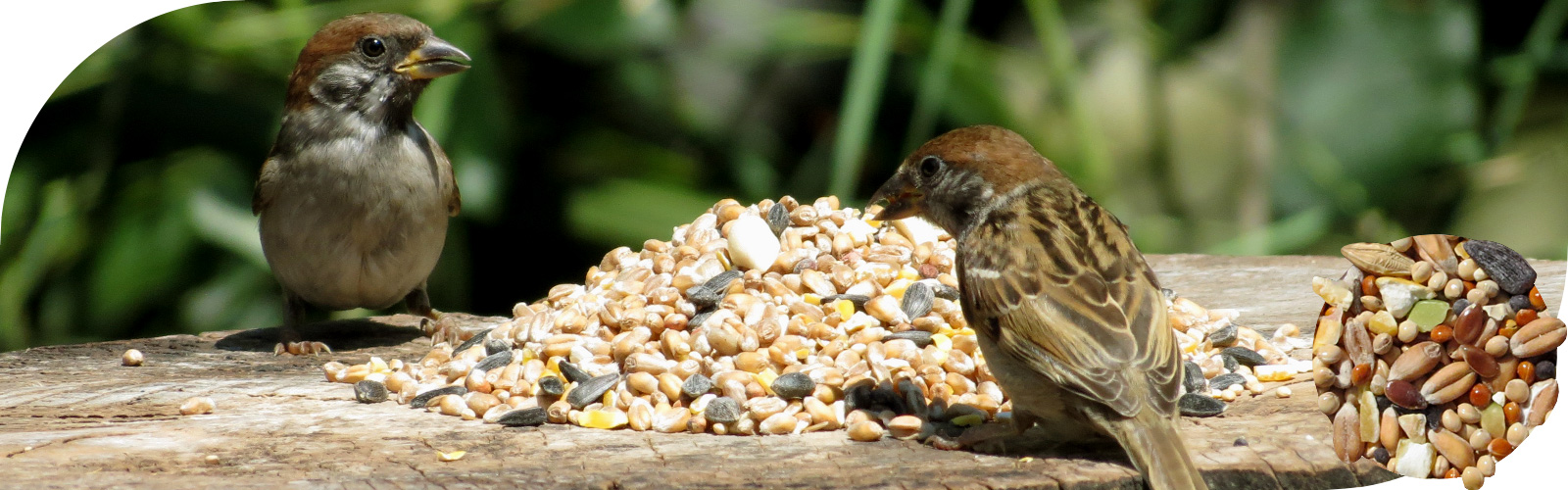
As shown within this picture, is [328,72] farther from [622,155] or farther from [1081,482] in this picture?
[1081,482]

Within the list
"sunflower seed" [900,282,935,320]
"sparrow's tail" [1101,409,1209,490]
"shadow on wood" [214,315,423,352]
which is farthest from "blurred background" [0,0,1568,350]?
"sparrow's tail" [1101,409,1209,490]

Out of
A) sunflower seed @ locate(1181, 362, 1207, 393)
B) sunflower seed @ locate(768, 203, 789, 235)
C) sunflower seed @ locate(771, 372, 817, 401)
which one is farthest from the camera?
sunflower seed @ locate(768, 203, 789, 235)

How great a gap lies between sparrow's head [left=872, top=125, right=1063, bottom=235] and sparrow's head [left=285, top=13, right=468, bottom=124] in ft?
3.64

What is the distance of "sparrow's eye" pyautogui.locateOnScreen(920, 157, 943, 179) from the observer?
8.38 ft

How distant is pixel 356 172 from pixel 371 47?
0.95 feet

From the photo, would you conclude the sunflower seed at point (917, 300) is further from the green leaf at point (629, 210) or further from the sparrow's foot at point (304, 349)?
the sparrow's foot at point (304, 349)

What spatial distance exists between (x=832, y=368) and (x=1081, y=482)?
26.2 inches

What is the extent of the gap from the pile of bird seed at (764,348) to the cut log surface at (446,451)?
0.22 ft

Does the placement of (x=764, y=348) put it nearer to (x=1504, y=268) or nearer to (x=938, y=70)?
(x=1504, y=268)

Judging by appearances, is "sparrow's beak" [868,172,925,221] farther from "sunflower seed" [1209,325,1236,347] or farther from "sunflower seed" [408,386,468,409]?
"sunflower seed" [408,386,468,409]

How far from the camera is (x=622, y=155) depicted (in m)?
4.02

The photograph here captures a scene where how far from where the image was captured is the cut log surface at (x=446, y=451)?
6.59 feet

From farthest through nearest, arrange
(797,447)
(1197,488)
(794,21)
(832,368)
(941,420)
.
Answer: (794,21), (832,368), (941,420), (797,447), (1197,488)

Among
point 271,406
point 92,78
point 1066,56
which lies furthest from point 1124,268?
point 92,78
